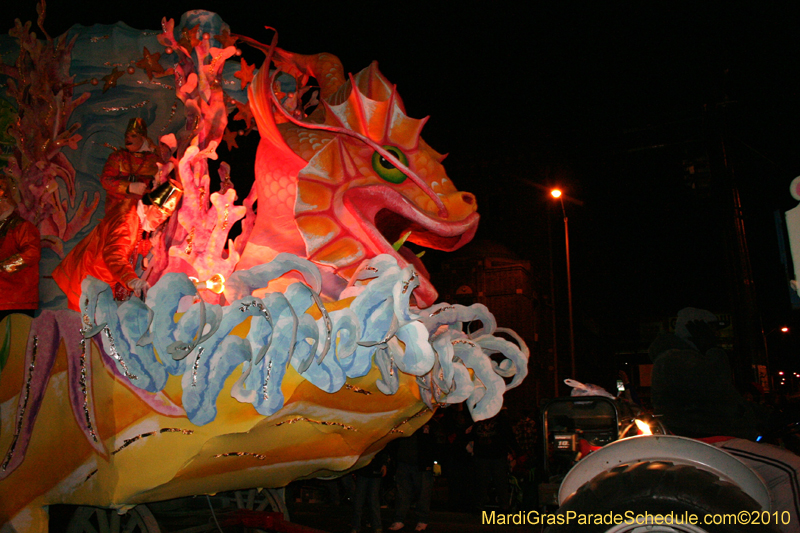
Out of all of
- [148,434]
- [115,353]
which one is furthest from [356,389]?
[115,353]

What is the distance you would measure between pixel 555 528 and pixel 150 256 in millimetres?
2425

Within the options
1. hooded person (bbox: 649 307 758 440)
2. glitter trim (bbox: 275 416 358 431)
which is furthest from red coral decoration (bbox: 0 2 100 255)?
hooded person (bbox: 649 307 758 440)

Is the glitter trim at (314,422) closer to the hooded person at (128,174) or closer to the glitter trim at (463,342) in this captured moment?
the glitter trim at (463,342)


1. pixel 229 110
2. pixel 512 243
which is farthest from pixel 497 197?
pixel 229 110

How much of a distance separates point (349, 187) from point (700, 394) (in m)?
2.05

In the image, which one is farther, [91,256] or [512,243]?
[512,243]

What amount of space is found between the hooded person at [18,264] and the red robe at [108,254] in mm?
157

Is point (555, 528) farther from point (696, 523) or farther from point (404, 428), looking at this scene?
point (404, 428)

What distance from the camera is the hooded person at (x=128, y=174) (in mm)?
3178

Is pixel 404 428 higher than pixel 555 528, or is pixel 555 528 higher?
pixel 404 428

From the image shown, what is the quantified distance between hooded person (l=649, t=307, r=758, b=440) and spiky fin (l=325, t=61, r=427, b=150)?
178 centimetres

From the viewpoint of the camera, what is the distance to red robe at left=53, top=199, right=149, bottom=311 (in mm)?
2975

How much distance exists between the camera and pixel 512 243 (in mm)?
25203

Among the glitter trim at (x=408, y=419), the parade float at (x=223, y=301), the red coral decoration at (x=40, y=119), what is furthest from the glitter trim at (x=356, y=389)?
the red coral decoration at (x=40, y=119)
